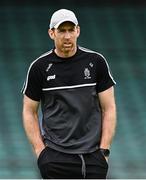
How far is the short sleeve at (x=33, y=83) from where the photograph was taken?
4.25 m

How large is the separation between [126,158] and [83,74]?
11.9 feet

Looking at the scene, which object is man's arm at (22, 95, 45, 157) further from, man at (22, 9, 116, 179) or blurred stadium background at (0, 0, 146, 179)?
blurred stadium background at (0, 0, 146, 179)

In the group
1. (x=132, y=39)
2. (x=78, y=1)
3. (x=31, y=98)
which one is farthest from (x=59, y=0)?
(x=31, y=98)

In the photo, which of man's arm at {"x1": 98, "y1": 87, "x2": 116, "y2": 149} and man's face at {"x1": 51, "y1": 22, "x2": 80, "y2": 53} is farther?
man's arm at {"x1": 98, "y1": 87, "x2": 116, "y2": 149}

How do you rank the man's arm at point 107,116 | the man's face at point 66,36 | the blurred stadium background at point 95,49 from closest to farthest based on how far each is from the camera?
the man's face at point 66,36 → the man's arm at point 107,116 → the blurred stadium background at point 95,49

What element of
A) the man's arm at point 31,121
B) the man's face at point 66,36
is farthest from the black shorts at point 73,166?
the man's face at point 66,36

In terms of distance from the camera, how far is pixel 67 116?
4164mm

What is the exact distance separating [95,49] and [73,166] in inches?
184

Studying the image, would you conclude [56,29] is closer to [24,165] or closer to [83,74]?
[83,74]

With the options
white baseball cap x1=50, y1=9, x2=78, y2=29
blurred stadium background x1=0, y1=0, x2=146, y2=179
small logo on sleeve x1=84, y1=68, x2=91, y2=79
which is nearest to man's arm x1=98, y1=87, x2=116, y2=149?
small logo on sleeve x1=84, y1=68, x2=91, y2=79

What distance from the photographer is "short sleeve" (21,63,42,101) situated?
4250mm

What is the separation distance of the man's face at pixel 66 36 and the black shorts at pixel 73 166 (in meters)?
0.58

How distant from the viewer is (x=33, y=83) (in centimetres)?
427

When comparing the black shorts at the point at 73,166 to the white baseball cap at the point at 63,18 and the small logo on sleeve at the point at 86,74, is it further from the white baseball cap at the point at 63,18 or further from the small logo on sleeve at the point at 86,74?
the white baseball cap at the point at 63,18
